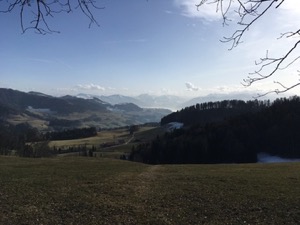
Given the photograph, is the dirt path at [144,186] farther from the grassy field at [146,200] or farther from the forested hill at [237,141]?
the forested hill at [237,141]

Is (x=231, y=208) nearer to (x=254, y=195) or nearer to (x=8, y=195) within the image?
(x=254, y=195)

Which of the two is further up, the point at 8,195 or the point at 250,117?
the point at 250,117

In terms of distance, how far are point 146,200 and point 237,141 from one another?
123m

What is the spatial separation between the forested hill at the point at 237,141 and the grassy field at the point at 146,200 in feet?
347

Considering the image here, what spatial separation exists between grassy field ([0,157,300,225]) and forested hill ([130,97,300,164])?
106 m

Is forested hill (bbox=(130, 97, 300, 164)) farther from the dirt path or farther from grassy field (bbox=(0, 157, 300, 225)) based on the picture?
grassy field (bbox=(0, 157, 300, 225))

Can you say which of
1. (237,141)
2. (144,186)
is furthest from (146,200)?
(237,141)

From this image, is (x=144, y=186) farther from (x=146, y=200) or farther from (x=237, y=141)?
(x=237, y=141)

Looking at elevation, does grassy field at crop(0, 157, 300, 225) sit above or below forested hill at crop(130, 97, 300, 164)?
below

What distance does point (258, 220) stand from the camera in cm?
1569

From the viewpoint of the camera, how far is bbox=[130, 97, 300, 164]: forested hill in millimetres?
132750

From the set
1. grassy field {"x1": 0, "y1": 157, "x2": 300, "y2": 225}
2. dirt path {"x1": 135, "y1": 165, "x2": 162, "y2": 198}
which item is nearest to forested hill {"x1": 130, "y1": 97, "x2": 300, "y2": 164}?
dirt path {"x1": 135, "y1": 165, "x2": 162, "y2": 198}

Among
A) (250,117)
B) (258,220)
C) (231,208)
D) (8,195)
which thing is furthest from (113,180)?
(250,117)

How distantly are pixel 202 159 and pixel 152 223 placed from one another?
118 metres
